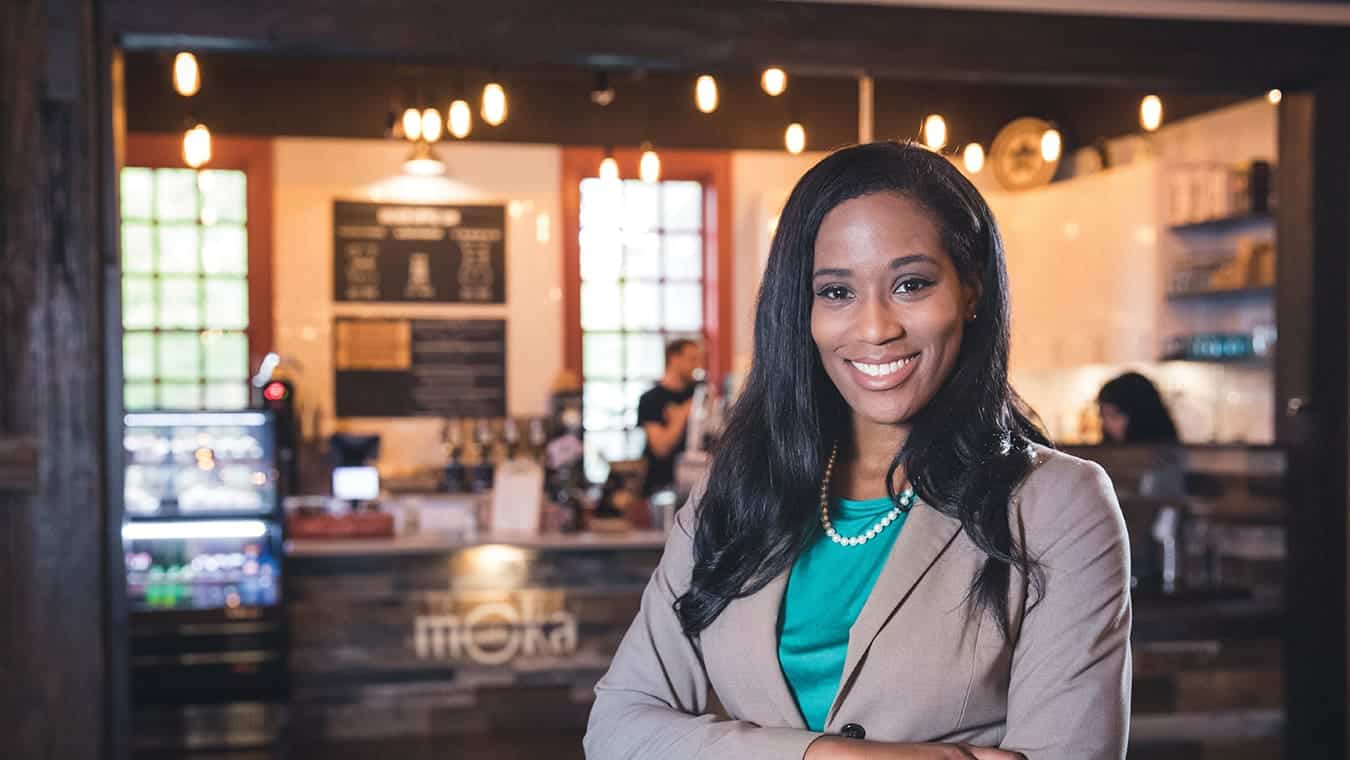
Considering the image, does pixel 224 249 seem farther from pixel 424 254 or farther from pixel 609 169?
pixel 609 169

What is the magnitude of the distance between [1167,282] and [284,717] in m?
4.83

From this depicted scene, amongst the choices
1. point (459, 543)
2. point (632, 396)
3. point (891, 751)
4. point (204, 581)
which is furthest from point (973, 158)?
point (891, 751)

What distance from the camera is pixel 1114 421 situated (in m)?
5.78

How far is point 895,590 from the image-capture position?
4.60 ft

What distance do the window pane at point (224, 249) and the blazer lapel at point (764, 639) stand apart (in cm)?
750

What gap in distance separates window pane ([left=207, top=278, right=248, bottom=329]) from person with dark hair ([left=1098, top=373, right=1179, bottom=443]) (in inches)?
208

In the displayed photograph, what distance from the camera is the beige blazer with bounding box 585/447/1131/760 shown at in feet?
4.41

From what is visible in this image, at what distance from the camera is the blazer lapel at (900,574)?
4.57 ft

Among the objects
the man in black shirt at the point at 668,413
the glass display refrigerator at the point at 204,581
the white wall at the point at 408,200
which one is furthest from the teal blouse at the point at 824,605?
the white wall at the point at 408,200

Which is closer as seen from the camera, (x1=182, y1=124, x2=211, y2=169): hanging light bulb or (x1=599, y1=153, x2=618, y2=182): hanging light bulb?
(x1=182, y1=124, x2=211, y2=169): hanging light bulb

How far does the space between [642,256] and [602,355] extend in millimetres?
722

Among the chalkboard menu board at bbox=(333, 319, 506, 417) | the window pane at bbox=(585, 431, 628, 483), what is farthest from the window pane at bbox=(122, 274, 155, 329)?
the window pane at bbox=(585, 431, 628, 483)

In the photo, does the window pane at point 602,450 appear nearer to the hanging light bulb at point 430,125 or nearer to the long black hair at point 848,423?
the hanging light bulb at point 430,125

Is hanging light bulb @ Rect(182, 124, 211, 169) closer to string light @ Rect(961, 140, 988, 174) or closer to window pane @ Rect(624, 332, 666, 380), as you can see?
window pane @ Rect(624, 332, 666, 380)
